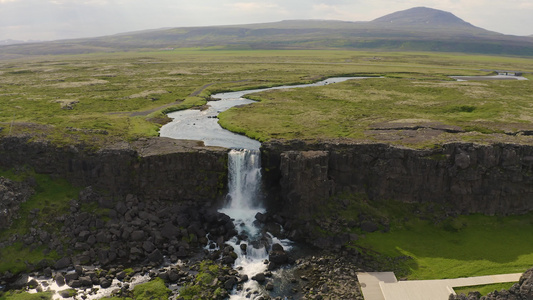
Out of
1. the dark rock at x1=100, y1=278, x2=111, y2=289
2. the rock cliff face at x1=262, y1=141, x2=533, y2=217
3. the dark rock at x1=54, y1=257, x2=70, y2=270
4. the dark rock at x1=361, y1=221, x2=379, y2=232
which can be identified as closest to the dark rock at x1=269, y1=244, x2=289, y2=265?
the rock cliff face at x1=262, y1=141, x2=533, y2=217

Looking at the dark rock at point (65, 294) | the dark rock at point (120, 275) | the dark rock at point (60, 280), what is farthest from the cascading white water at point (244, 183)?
the dark rock at point (65, 294)

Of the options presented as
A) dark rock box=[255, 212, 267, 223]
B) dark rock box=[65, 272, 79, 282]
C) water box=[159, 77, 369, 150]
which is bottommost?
dark rock box=[65, 272, 79, 282]

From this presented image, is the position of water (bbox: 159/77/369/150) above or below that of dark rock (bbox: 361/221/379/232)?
above

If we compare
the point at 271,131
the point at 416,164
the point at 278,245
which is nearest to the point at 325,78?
the point at 271,131

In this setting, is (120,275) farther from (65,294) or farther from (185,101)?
(185,101)

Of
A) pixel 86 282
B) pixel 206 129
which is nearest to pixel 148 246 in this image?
pixel 86 282

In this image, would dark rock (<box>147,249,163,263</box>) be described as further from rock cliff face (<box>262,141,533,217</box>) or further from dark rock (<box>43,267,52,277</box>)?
rock cliff face (<box>262,141,533,217</box>)

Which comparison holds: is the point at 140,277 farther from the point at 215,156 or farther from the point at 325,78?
the point at 325,78
